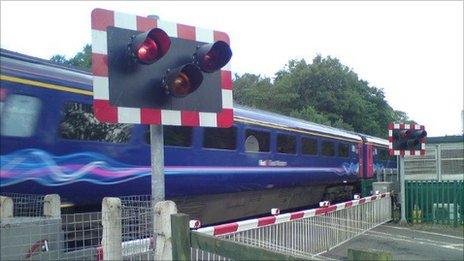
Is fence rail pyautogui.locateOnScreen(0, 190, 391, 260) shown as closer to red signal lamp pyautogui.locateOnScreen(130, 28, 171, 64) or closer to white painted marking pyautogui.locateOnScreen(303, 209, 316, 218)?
red signal lamp pyautogui.locateOnScreen(130, 28, 171, 64)

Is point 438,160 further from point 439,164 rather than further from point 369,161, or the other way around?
point 369,161

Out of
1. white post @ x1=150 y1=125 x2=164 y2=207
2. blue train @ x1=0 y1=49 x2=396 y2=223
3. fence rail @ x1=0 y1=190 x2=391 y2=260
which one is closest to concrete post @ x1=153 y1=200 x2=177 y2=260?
fence rail @ x1=0 y1=190 x2=391 y2=260

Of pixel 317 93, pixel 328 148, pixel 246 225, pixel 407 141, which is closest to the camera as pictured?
pixel 246 225

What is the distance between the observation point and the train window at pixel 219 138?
37.3 ft

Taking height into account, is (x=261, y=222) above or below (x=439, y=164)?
below

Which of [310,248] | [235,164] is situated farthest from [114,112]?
[235,164]

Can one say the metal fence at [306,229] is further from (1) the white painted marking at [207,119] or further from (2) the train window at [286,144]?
(2) the train window at [286,144]

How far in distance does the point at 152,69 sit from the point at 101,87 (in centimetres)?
46

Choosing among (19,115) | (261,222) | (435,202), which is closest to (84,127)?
(19,115)

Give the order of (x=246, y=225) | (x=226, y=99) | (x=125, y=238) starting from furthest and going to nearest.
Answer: (x=246, y=225), (x=226, y=99), (x=125, y=238)

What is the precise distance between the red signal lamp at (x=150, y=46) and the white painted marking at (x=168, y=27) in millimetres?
348

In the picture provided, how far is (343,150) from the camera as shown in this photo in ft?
66.8

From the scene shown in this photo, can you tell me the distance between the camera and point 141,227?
4.67 m

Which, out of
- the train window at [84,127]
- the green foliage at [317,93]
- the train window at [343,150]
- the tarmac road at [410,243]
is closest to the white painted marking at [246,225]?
the tarmac road at [410,243]
